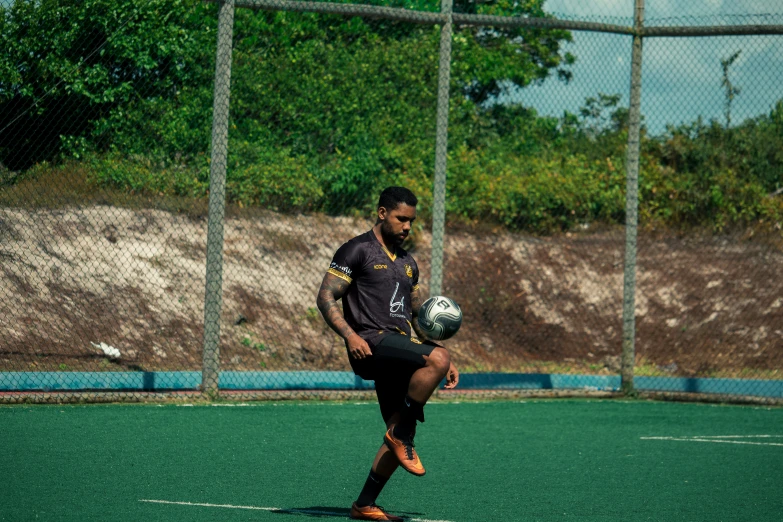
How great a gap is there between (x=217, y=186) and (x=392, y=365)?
5.36m

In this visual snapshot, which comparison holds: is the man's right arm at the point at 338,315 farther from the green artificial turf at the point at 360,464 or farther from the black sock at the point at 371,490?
the green artificial turf at the point at 360,464

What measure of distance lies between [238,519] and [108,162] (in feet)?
22.3

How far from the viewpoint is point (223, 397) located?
10.7m

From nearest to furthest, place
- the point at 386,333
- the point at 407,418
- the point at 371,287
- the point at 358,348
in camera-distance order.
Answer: the point at 358,348 → the point at 407,418 → the point at 386,333 → the point at 371,287

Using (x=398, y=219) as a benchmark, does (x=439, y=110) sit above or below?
above

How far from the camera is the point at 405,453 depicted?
552 cm

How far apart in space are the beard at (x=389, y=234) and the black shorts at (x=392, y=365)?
551 mm

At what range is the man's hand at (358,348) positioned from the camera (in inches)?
215

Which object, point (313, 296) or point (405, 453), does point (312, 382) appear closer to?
A: point (313, 296)

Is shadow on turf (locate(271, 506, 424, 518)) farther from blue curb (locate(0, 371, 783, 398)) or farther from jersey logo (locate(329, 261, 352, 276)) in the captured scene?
blue curb (locate(0, 371, 783, 398))

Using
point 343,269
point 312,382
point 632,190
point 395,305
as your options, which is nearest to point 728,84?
point 632,190

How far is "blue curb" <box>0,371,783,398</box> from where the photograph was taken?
1077 cm

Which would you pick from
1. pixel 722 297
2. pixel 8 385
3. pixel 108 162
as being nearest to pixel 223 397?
pixel 8 385

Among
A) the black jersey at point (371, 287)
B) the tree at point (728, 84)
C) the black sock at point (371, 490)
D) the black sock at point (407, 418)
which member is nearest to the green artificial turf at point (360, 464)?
the black sock at point (371, 490)
